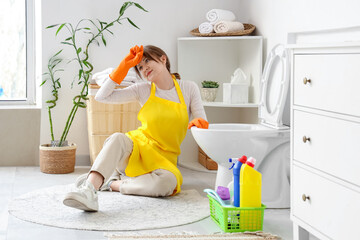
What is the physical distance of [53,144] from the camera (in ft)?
12.4

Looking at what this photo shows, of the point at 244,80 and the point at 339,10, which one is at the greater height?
the point at 339,10

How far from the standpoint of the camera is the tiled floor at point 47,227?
7.61 feet

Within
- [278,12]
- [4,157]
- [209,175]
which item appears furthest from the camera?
[4,157]

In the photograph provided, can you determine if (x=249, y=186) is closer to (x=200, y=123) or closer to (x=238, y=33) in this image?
(x=200, y=123)

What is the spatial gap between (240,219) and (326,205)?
0.56 m

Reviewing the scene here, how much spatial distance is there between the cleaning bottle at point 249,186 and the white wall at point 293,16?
611 millimetres

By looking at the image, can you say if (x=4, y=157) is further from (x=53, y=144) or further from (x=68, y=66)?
(x=68, y=66)

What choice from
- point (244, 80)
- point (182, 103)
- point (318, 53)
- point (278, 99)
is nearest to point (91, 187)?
point (182, 103)

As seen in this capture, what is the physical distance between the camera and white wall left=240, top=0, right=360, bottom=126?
251 centimetres

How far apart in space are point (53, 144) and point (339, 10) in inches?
80.2

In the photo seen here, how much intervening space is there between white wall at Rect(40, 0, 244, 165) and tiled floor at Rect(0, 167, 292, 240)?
0.40m

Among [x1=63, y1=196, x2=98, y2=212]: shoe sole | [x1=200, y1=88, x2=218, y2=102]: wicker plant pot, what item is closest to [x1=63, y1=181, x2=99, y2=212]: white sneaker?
[x1=63, y1=196, x2=98, y2=212]: shoe sole

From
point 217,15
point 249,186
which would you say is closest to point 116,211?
point 249,186

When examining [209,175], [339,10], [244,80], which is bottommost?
[209,175]
